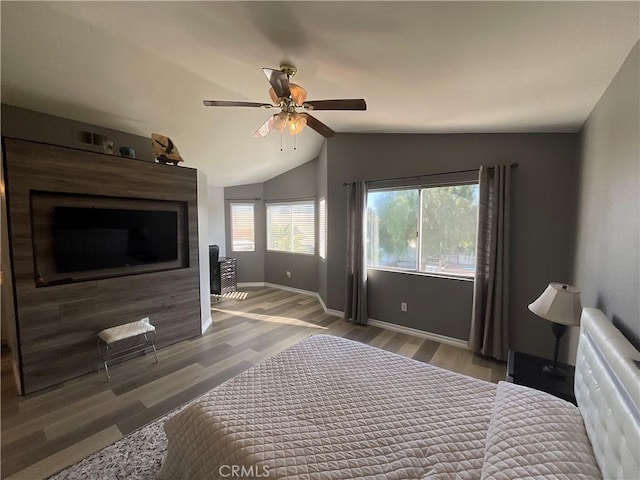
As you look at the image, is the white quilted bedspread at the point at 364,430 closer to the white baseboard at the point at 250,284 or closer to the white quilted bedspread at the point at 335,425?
the white quilted bedspread at the point at 335,425

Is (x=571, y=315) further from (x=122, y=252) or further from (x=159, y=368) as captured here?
(x=122, y=252)

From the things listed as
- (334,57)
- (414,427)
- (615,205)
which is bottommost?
(414,427)

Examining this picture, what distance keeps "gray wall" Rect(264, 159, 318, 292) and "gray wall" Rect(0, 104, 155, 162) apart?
3.03 meters

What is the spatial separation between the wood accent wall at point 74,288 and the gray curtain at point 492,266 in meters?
3.50

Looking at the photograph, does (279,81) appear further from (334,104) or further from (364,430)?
(364,430)

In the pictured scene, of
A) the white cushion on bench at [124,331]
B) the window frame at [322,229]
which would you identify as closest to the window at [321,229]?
the window frame at [322,229]

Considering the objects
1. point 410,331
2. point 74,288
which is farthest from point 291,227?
point 74,288

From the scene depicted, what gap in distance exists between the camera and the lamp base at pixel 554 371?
189 cm

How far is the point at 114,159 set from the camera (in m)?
2.68

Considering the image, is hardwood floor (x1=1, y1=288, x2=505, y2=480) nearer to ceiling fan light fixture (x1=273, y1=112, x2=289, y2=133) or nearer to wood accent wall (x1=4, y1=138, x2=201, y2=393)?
wood accent wall (x1=4, y1=138, x2=201, y2=393)

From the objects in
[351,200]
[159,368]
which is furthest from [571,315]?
[159,368]

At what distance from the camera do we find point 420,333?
11.5ft

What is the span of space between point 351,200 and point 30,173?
3.34 metres

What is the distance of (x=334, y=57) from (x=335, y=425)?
218 cm
